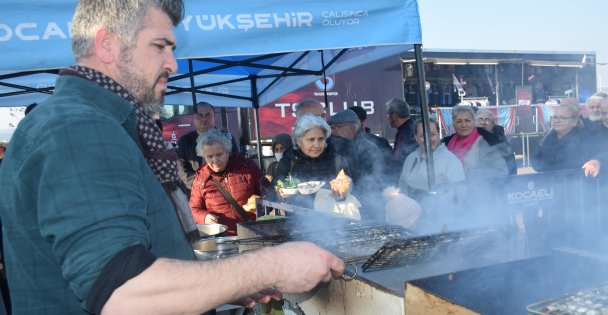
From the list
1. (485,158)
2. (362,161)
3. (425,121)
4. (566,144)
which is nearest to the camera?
A: (425,121)

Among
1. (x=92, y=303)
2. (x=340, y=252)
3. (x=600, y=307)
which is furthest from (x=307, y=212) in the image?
(x=92, y=303)

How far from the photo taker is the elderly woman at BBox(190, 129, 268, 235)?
4.34m

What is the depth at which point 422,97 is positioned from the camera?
3.65 metres

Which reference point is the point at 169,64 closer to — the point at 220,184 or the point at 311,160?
the point at 311,160

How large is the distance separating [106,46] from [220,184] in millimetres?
3067

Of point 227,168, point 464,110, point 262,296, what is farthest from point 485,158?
point 262,296

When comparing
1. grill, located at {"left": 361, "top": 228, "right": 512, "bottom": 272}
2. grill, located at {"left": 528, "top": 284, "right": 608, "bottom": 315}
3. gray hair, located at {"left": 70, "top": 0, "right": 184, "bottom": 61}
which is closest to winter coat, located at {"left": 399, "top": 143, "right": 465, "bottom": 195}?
grill, located at {"left": 361, "top": 228, "right": 512, "bottom": 272}

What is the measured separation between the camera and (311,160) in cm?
407

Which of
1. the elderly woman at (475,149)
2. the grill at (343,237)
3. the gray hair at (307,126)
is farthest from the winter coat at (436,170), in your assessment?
the grill at (343,237)

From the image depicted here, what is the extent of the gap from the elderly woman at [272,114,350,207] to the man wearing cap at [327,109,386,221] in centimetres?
31

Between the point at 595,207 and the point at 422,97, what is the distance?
174 cm

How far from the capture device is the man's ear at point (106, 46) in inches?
51.7

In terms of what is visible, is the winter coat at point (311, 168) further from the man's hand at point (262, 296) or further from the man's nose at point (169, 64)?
the man's nose at point (169, 64)

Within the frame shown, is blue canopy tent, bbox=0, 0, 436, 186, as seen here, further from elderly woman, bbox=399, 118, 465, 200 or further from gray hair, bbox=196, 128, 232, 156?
gray hair, bbox=196, 128, 232, 156
